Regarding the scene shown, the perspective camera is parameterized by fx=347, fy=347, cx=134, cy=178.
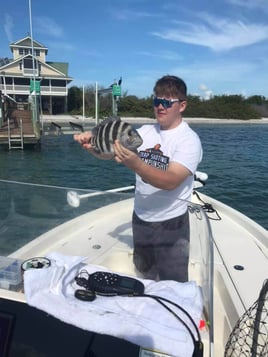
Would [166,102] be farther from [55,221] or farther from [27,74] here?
[27,74]

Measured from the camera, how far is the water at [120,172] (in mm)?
10930

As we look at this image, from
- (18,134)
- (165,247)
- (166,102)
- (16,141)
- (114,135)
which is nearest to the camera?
(114,135)

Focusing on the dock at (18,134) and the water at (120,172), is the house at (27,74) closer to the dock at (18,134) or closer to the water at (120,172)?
the dock at (18,134)

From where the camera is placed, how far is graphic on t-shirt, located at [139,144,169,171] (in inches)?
84.0

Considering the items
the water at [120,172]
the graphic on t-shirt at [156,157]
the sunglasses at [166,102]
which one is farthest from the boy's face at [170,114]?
the water at [120,172]

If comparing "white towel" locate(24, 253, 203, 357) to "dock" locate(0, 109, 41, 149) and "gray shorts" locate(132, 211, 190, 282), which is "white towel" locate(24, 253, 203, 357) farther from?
"dock" locate(0, 109, 41, 149)

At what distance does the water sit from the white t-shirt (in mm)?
6537

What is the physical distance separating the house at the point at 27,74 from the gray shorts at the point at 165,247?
37.7m

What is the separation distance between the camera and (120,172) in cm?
1420

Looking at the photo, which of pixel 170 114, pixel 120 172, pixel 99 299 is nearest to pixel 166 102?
pixel 170 114

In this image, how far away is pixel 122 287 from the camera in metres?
1.64

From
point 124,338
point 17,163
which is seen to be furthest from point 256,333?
point 17,163

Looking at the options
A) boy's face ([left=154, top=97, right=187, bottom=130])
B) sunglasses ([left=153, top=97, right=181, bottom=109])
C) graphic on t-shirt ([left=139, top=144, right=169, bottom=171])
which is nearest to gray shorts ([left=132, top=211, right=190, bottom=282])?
graphic on t-shirt ([left=139, top=144, right=169, bottom=171])

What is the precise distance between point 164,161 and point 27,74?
4050cm
